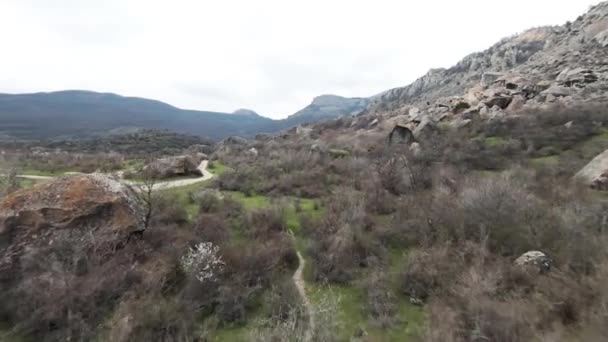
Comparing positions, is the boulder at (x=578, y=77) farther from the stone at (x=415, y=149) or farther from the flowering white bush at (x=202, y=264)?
the flowering white bush at (x=202, y=264)

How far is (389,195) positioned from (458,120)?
50.3ft

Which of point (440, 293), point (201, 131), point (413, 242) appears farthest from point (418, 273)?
point (201, 131)

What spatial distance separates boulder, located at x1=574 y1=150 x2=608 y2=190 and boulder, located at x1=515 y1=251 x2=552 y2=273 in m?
6.79

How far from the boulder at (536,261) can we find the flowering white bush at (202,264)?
7.81 m

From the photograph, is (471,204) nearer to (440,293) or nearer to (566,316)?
(440,293)

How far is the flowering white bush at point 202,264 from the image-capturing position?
8992 mm

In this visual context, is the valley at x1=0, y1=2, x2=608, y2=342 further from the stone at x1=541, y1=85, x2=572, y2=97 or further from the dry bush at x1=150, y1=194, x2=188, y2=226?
the stone at x1=541, y1=85, x2=572, y2=97

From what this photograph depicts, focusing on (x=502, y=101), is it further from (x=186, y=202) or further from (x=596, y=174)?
(x=186, y=202)

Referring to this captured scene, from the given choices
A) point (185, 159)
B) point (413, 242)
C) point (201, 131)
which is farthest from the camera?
point (201, 131)

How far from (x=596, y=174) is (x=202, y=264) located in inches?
589

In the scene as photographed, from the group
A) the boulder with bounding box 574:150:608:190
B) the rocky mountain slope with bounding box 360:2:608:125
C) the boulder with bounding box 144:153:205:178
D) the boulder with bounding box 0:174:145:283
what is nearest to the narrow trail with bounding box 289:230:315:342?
the boulder with bounding box 0:174:145:283

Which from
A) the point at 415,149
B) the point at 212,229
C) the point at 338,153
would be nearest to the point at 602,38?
the point at 415,149

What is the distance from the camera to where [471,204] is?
34.6 feet

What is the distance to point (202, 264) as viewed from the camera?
9234mm
